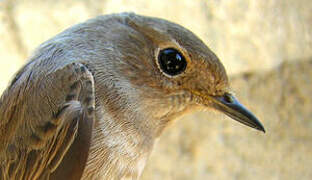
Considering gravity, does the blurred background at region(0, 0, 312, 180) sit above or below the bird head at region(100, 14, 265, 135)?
above

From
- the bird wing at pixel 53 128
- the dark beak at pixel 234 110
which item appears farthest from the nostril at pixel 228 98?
the bird wing at pixel 53 128

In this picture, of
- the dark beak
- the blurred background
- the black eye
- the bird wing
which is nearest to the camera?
the bird wing

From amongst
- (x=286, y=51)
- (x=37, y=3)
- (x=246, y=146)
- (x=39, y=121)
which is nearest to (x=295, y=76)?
(x=286, y=51)

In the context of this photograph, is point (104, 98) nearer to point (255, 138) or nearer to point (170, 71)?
point (170, 71)

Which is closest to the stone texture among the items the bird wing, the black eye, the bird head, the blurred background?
the blurred background

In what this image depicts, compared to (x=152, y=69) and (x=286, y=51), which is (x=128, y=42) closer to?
(x=152, y=69)

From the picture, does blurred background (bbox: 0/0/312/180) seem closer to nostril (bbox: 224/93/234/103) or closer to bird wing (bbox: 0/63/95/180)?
nostril (bbox: 224/93/234/103)

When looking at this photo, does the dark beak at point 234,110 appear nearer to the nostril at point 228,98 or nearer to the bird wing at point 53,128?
the nostril at point 228,98
